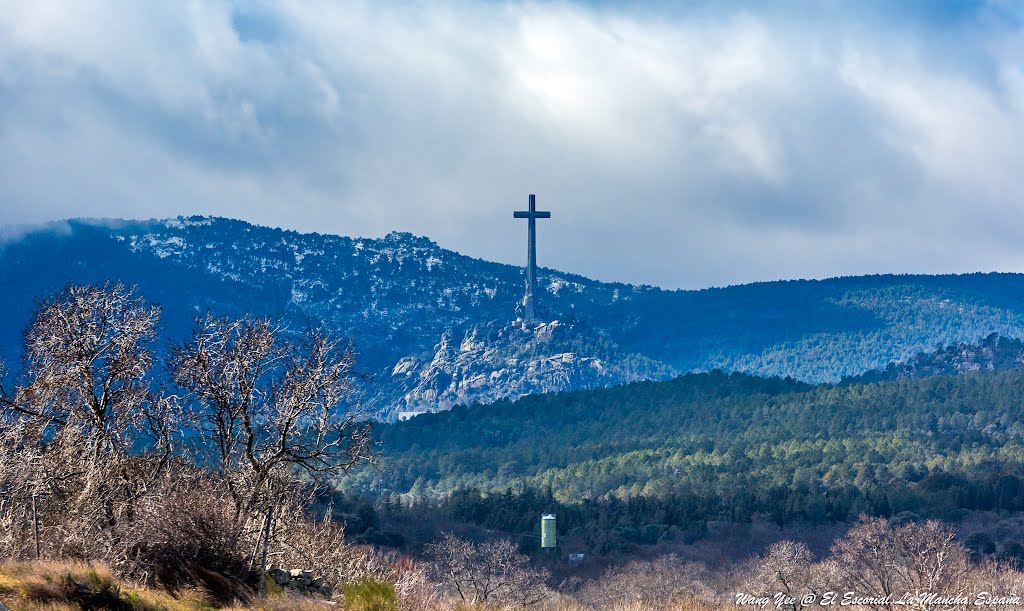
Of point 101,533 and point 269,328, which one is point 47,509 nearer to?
point 101,533

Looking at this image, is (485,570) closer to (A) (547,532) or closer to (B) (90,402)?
(A) (547,532)

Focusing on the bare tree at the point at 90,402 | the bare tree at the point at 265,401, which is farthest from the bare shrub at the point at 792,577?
the bare tree at the point at 90,402

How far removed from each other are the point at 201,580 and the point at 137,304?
16.6 meters

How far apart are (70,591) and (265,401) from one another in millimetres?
14802

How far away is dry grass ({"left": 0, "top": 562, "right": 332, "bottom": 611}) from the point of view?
108 feet

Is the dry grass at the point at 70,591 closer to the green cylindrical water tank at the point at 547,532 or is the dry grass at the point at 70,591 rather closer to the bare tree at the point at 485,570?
the bare tree at the point at 485,570

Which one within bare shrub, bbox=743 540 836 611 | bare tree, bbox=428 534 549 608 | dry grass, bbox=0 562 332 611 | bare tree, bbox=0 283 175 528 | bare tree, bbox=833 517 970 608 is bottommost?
bare tree, bbox=428 534 549 608

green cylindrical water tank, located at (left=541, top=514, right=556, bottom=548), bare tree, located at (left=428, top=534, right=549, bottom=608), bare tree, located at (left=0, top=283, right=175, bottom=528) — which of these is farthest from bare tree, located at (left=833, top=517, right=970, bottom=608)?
bare tree, located at (left=0, top=283, right=175, bottom=528)

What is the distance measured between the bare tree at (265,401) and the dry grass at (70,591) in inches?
343

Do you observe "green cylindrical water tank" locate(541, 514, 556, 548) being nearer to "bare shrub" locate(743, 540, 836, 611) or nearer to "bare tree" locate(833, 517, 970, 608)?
"bare tree" locate(833, 517, 970, 608)

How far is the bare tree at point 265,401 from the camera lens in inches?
1806

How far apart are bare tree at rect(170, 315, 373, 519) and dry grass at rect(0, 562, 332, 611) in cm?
871

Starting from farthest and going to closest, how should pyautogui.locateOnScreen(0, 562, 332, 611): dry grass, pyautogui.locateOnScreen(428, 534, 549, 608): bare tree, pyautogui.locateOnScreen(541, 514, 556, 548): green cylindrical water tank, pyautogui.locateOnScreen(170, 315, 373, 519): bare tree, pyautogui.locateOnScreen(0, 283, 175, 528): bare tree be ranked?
pyautogui.locateOnScreen(541, 514, 556, 548): green cylindrical water tank < pyautogui.locateOnScreen(428, 534, 549, 608): bare tree < pyautogui.locateOnScreen(0, 283, 175, 528): bare tree < pyautogui.locateOnScreen(170, 315, 373, 519): bare tree < pyautogui.locateOnScreen(0, 562, 332, 611): dry grass

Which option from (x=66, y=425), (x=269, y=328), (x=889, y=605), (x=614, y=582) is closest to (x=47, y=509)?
(x=66, y=425)
